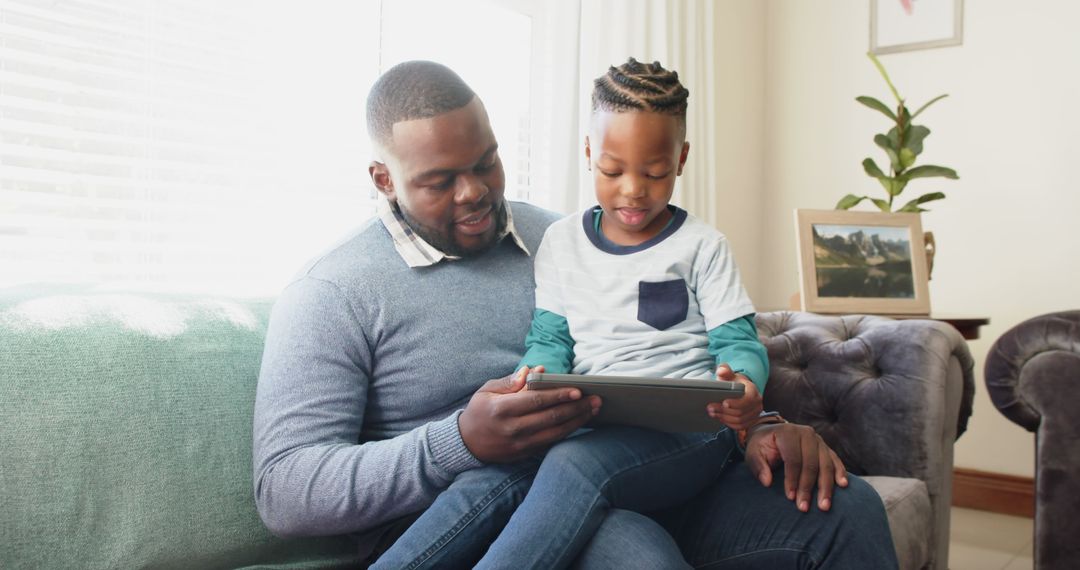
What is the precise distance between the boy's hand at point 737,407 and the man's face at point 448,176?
48cm

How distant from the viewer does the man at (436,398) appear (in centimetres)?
119

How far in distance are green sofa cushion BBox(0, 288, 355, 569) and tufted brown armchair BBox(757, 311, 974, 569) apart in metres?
0.90

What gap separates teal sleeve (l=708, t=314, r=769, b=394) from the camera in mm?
1264

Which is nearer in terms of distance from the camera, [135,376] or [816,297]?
[135,376]

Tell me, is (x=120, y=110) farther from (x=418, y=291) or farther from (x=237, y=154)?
(x=418, y=291)

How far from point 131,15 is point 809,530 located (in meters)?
1.70

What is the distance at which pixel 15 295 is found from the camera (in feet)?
4.20

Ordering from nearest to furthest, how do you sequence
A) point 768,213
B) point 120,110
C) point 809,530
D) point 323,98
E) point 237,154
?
point 809,530 < point 120,110 < point 237,154 < point 323,98 < point 768,213

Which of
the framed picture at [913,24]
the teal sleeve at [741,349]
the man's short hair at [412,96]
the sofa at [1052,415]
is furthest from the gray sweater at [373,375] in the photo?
the framed picture at [913,24]

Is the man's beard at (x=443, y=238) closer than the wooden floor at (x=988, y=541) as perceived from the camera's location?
Yes

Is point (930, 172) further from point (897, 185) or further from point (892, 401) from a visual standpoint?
point (892, 401)

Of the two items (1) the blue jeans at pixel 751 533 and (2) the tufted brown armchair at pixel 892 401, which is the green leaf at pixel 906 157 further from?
(1) the blue jeans at pixel 751 533

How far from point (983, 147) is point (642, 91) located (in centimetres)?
227

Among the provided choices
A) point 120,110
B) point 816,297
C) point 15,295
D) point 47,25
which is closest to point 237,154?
point 120,110
